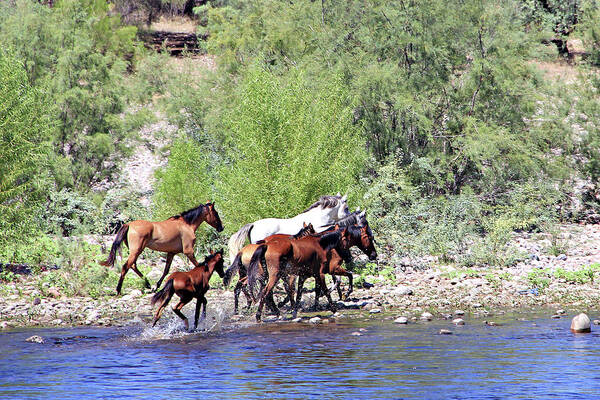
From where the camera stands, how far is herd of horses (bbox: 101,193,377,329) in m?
13.5

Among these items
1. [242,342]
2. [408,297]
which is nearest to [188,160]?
[408,297]

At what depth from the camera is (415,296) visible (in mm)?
16406

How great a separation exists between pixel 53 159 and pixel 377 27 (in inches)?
500

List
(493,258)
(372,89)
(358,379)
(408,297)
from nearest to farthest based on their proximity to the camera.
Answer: (358,379) < (408,297) < (493,258) < (372,89)

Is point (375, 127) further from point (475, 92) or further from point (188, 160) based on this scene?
point (188, 160)

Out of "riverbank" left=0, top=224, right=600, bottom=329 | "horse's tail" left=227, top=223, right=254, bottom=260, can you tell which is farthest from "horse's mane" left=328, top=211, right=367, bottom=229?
"horse's tail" left=227, top=223, right=254, bottom=260

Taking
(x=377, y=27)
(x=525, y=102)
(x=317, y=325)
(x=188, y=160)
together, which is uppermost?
(x=377, y=27)

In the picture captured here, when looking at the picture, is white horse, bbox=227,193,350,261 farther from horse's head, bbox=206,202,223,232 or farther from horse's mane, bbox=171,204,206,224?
horse's mane, bbox=171,204,206,224

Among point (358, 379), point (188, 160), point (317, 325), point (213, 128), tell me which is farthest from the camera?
point (213, 128)

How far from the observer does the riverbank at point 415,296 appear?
15.1 metres

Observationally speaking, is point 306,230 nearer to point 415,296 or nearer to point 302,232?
point 302,232

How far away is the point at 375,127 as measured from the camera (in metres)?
28.2

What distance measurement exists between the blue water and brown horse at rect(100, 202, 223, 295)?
9.86 ft

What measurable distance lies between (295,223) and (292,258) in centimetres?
281
